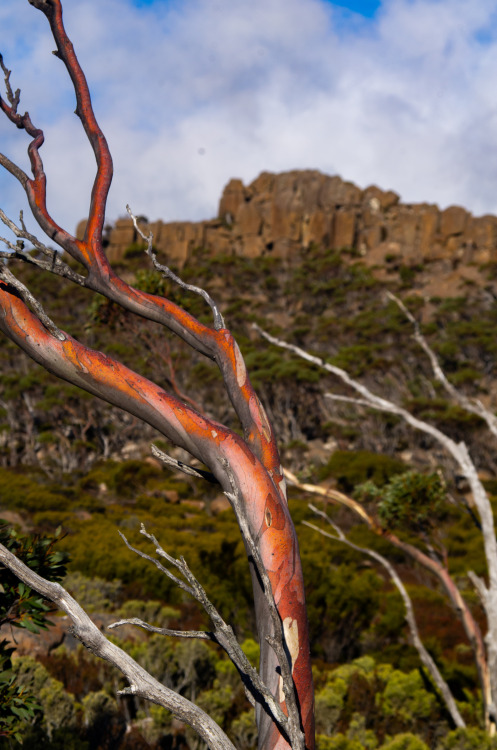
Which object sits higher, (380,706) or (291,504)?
(291,504)

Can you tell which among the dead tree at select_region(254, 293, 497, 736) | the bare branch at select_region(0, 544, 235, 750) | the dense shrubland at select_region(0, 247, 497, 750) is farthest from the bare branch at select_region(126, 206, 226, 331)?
the dead tree at select_region(254, 293, 497, 736)

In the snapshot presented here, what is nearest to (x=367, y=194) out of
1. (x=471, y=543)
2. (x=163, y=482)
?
(x=163, y=482)

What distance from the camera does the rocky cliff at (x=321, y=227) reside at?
66.2m

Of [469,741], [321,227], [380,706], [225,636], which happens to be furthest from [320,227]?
[225,636]

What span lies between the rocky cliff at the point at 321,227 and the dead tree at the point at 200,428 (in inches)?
2473

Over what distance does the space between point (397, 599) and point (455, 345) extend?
30.3 metres

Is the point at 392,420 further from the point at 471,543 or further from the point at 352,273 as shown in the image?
the point at 352,273

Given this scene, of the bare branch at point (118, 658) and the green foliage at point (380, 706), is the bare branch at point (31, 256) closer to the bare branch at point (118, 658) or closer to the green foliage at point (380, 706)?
the bare branch at point (118, 658)

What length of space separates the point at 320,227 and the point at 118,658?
73.2 m

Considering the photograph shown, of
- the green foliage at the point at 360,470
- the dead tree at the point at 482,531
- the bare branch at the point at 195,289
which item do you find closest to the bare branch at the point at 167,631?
the bare branch at the point at 195,289

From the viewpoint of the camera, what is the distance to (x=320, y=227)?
72.0 m

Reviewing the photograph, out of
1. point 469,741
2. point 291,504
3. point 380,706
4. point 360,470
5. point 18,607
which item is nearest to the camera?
point 18,607

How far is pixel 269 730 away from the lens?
1.61 m

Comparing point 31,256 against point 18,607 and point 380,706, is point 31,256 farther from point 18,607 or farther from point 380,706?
point 380,706
